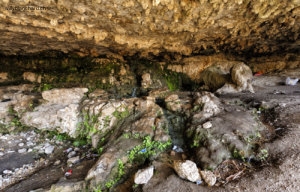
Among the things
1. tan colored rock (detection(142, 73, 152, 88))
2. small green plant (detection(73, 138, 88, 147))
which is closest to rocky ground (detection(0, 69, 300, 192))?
small green plant (detection(73, 138, 88, 147))

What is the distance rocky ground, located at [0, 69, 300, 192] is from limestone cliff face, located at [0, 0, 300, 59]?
1.91m

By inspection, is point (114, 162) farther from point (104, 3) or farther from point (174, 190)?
point (104, 3)

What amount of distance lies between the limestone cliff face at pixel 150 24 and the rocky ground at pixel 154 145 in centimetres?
191

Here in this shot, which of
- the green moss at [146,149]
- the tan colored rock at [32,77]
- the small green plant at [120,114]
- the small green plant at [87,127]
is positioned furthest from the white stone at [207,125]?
the tan colored rock at [32,77]

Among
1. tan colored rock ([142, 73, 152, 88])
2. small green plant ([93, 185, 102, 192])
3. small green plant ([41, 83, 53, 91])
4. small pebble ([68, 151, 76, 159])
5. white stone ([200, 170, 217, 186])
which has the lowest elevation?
small pebble ([68, 151, 76, 159])

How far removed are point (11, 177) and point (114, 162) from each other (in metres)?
2.57

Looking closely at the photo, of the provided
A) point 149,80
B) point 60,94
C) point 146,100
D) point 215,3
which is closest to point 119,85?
point 149,80

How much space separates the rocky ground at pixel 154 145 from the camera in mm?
2828

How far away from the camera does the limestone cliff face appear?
3.54m

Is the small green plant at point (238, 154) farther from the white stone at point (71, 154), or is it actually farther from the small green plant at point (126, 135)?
the white stone at point (71, 154)

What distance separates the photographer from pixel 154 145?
3.81 m

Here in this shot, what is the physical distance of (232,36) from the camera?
230 inches

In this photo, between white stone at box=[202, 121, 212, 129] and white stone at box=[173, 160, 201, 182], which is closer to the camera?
white stone at box=[173, 160, 201, 182]

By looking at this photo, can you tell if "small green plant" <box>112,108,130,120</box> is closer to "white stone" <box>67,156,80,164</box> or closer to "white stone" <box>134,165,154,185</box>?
"white stone" <box>67,156,80,164</box>
